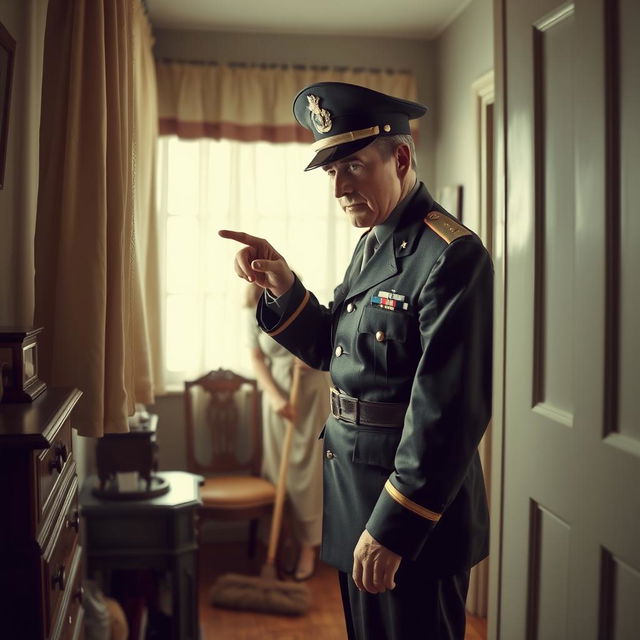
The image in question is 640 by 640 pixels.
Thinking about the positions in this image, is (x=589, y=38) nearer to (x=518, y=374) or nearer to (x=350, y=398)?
(x=518, y=374)

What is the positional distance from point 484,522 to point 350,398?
380mm

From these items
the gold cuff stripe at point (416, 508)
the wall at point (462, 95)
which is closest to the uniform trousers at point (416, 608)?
the gold cuff stripe at point (416, 508)

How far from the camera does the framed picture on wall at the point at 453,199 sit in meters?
3.33

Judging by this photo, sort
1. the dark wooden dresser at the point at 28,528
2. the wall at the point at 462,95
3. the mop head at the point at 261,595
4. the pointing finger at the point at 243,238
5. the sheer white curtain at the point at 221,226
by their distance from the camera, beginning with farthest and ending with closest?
the sheer white curtain at the point at 221,226 < the wall at the point at 462,95 < the mop head at the point at 261,595 < the pointing finger at the point at 243,238 < the dark wooden dresser at the point at 28,528

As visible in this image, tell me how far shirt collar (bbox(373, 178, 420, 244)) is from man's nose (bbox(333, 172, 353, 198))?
0.40ft

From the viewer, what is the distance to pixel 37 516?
1.05 meters

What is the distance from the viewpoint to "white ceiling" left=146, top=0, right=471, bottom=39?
332 centimetres

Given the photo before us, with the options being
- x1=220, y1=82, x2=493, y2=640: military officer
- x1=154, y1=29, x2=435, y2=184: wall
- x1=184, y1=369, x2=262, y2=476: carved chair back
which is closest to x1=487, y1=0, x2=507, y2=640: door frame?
x1=220, y1=82, x2=493, y2=640: military officer

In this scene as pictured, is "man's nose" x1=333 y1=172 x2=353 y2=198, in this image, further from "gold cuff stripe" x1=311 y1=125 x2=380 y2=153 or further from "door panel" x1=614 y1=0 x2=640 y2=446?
"door panel" x1=614 y1=0 x2=640 y2=446

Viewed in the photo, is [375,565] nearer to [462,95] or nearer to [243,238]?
[243,238]

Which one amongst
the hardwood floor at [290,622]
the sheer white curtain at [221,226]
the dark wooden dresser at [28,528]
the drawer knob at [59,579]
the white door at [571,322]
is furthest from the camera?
the sheer white curtain at [221,226]

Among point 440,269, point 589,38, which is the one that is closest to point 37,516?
point 440,269

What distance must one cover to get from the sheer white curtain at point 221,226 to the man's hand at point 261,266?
1987 millimetres

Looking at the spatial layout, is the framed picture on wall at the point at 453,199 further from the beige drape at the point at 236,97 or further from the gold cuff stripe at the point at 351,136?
the gold cuff stripe at the point at 351,136
